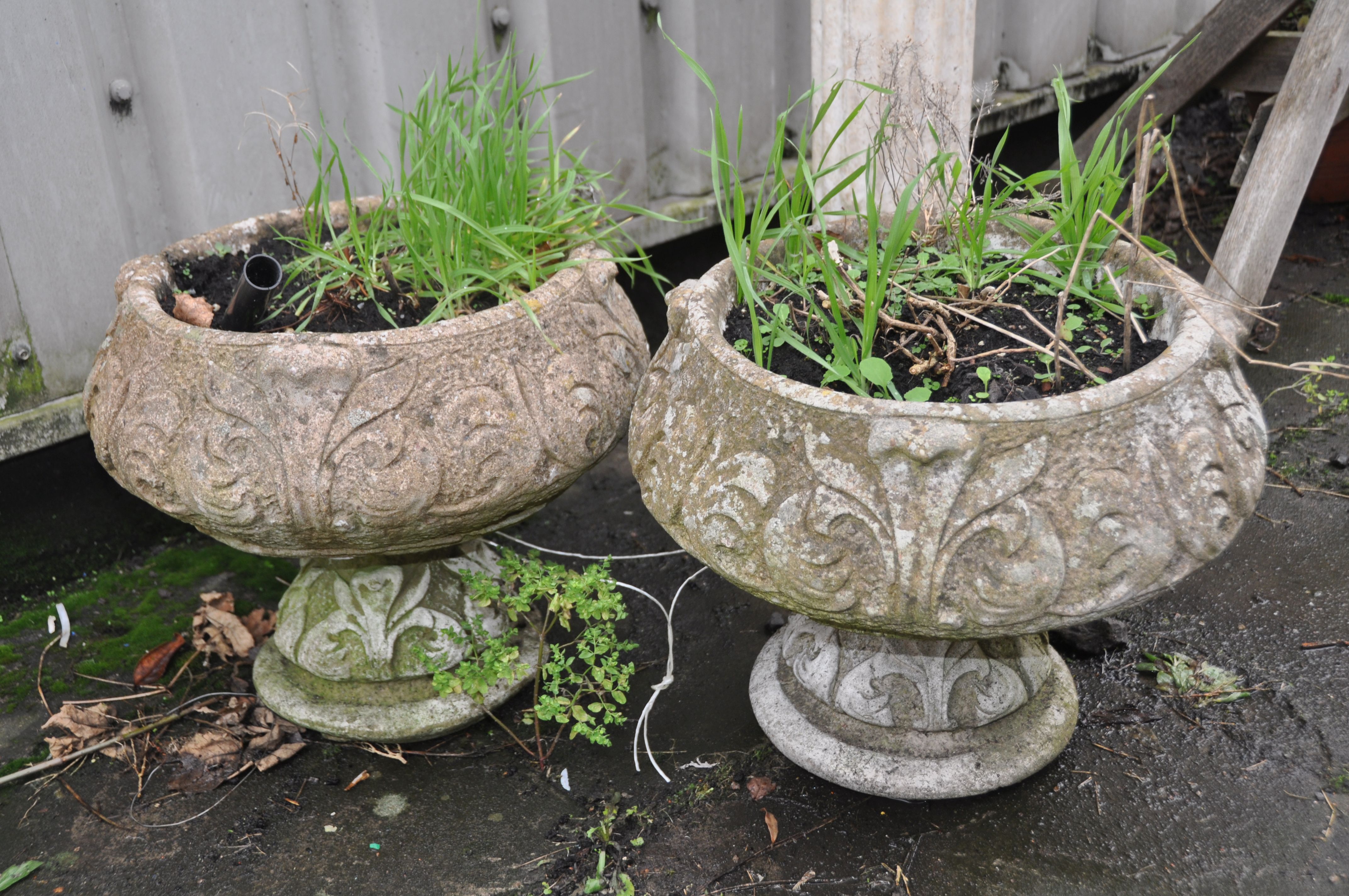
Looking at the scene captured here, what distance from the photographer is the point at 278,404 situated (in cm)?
192

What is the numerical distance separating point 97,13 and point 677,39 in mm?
1802

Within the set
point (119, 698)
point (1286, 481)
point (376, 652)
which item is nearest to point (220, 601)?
point (119, 698)

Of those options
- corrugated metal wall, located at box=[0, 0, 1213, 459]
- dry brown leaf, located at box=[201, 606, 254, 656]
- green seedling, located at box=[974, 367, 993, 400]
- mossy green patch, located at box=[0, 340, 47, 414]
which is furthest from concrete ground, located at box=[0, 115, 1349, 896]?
corrugated metal wall, located at box=[0, 0, 1213, 459]

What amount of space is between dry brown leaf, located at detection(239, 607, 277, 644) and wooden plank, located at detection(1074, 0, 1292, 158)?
314 centimetres

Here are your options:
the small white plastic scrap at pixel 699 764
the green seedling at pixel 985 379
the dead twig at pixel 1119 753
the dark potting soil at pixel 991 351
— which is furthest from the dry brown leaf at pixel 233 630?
the dead twig at pixel 1119 753

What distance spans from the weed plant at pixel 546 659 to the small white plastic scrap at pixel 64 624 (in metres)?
1.16

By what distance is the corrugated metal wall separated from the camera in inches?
101

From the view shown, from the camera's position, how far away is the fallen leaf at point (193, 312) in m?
2.16

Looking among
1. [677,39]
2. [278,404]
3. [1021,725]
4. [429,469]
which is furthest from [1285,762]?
[677,39]

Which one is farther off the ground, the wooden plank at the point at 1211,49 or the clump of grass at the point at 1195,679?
the wooden plank at the point at 1211,49

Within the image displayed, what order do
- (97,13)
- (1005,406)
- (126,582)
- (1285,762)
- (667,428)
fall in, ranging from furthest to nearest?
1. (126,582)
2. (97,13)
3. (1285,762)
4. (667,428)
5. (1005,406)

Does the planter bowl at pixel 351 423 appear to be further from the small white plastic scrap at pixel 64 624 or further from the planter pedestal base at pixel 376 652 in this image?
the small white plastic scrap at pixel 64 624

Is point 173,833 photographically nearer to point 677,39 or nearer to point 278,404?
point 278,404

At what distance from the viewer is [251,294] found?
6.90ft
